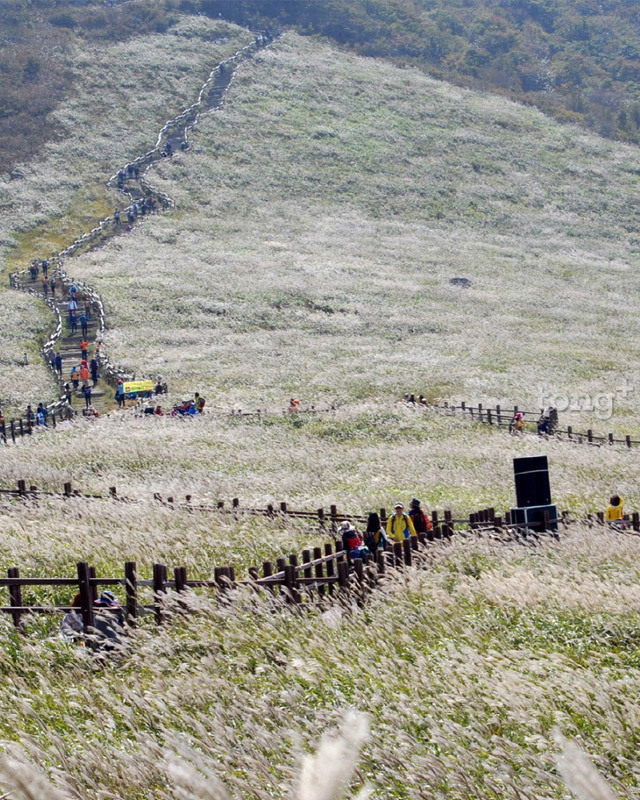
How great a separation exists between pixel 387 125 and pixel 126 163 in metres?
33.1

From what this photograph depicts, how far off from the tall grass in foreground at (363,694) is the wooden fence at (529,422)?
73.5ft

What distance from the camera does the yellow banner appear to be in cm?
3984

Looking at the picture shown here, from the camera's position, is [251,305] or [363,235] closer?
[251,305]

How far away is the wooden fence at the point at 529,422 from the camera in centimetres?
3209

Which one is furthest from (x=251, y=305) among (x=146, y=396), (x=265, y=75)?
(x=265, y=75)

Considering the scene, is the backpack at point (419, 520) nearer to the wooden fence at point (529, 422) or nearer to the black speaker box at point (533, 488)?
the black speaker box at point (533, 488)

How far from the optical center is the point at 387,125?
110750mm

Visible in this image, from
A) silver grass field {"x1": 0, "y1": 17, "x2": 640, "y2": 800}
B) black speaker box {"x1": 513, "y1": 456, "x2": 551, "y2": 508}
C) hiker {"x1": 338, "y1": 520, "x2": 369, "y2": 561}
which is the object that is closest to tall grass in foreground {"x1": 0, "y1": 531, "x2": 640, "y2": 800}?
silver grass field {"x1": 0, "y1": 17, "x2": 640, "y2": 800}

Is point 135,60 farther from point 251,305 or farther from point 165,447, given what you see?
point 165,447

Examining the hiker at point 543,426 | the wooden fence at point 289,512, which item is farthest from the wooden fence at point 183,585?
the hiker at point 543,426

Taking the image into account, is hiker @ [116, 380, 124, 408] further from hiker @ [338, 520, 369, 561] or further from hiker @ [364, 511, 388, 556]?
hiker @ [338, 520, 369, 561]

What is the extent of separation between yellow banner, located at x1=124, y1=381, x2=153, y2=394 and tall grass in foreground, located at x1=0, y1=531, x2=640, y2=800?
3062cm

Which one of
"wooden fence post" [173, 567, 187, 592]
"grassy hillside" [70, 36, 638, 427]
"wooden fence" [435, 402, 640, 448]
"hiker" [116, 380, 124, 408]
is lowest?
"wooden fence" [435, 402, 640, 448]

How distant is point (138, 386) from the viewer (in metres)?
40.2
